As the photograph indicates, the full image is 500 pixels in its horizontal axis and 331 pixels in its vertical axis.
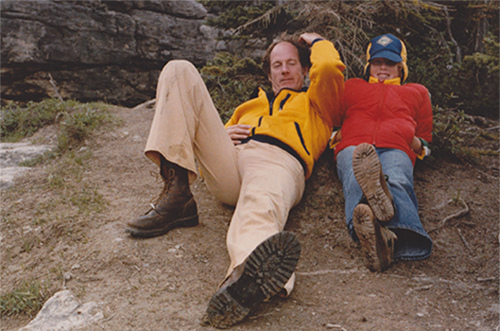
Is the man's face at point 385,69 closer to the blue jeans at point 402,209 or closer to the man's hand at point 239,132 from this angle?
the blue jeans at point 402,209

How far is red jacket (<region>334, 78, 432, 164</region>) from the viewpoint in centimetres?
313

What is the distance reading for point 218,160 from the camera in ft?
8.95

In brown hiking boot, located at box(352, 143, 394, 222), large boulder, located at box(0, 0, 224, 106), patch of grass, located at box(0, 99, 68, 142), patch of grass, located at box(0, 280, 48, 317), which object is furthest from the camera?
large boulder, located at box(0, 0, 224, 106)

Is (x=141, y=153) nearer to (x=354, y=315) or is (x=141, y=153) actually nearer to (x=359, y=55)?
(x=359, y=55)

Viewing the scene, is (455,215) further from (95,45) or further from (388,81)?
(95,45)

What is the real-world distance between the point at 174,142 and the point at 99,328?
112 cm

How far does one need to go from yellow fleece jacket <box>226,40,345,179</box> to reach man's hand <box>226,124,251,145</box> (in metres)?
0.05

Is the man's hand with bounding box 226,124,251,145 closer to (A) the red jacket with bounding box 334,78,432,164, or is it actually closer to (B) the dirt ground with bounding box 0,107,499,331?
(B) the dirt ground with bounding box 0,107,499,331

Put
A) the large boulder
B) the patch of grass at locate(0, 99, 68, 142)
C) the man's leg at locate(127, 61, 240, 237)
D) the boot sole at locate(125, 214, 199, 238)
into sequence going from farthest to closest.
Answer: the large boulder, the patch of grass at locate(0, 99, 68, 142), the boot sole at locate(125, 214, 199, 238), the man's leg at locate(127, 61, 240, 237)

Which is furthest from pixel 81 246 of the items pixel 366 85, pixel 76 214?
pixel 366 85

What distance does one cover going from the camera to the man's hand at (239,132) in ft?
10.5


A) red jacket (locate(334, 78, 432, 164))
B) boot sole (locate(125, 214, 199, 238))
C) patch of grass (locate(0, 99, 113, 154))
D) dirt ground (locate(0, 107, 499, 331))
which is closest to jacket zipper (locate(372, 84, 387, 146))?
red jacket (locate(334, 78, 432, 164))

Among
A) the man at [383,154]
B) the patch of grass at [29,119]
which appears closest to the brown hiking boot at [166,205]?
the man at [383,154]

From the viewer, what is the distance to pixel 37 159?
4.41 meters
